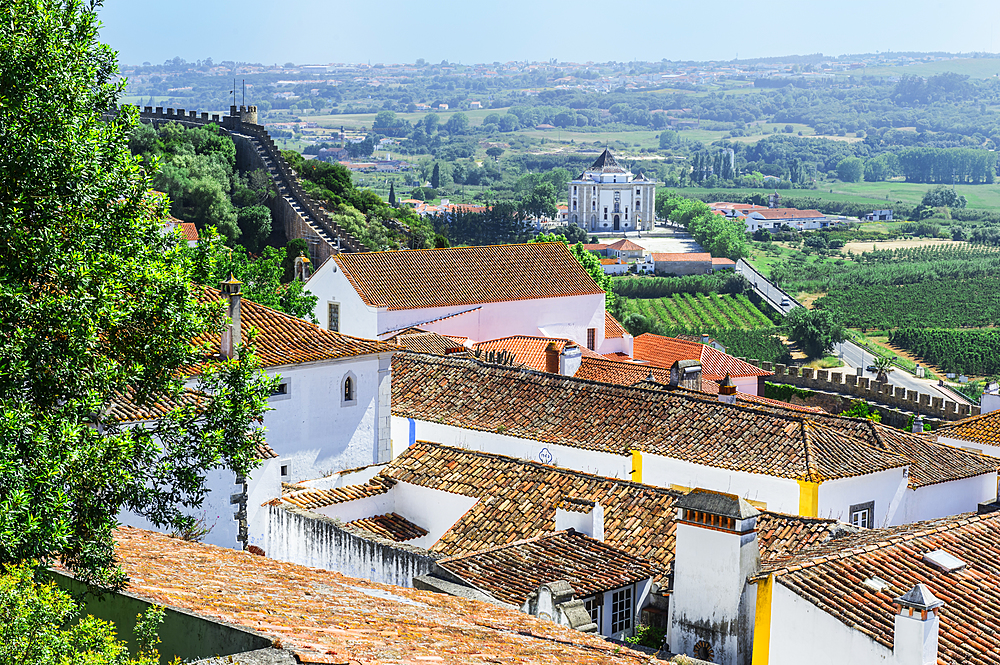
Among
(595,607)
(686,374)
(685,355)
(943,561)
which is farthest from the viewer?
(685,355)

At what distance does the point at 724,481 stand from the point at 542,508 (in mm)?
3465

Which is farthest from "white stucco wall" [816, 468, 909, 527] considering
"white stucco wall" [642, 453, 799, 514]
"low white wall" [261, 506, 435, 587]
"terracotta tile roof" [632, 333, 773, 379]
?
"terracotta tile roof" [632, 333, 773, 379]

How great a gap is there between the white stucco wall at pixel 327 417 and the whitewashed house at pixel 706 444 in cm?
132

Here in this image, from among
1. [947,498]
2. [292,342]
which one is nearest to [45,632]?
[292,342]

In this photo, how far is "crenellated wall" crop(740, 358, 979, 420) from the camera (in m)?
45.1

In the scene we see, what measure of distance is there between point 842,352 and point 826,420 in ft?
249

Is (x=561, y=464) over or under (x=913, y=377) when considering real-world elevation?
over

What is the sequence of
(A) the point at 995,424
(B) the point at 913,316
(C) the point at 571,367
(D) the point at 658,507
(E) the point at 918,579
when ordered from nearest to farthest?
(E) the point at 918,579 < (D) the point at 658,507 < (A) the point at 995,424 < (C) the point at 571,367 < (B) the point at 913,316

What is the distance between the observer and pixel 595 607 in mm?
12969

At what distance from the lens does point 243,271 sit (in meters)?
47.4

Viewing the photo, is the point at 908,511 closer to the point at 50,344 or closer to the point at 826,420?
the point at 826,420

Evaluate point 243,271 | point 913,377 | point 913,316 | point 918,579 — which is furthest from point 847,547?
point 913,316

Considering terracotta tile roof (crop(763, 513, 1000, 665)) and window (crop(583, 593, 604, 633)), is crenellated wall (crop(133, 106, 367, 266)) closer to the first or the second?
window (crop(583, 593, 604, 633))

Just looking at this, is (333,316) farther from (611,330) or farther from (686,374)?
(686,374)
